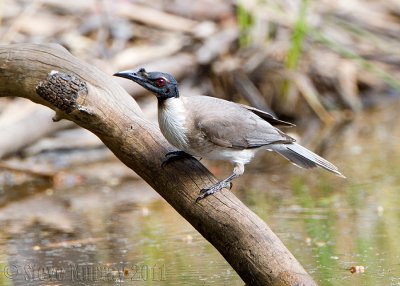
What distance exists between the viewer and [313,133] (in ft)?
30.7

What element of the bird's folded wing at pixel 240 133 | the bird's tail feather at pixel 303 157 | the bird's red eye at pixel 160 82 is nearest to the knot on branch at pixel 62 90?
the bird's red eye at pixel 160 82

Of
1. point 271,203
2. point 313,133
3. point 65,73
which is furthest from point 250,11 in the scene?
point 65,73

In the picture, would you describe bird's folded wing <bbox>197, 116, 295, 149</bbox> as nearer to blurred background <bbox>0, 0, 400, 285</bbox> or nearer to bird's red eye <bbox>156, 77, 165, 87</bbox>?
bird's red eye <bbox>156, 77, 165, 87</bbox>

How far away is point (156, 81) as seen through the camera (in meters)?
4.08

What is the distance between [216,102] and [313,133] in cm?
512

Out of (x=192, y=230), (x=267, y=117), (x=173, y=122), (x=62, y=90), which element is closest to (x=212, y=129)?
(x=173, y=122)

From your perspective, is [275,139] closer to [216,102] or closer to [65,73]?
[216,102]

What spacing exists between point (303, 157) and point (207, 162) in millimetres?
3529

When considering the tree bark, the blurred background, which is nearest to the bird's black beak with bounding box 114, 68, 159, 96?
the tree bark

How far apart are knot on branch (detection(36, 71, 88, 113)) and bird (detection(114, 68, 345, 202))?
0.90 feet

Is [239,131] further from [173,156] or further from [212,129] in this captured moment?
[173,156]

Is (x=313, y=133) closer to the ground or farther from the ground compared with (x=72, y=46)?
closer to the ground

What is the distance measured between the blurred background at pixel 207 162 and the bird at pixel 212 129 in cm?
61

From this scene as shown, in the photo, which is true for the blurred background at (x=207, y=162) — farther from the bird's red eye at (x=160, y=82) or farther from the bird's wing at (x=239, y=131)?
the bird's red eye at (x=160, y=82)
